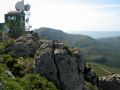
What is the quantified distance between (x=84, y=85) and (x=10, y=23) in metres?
29.1

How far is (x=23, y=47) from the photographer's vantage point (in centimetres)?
5116

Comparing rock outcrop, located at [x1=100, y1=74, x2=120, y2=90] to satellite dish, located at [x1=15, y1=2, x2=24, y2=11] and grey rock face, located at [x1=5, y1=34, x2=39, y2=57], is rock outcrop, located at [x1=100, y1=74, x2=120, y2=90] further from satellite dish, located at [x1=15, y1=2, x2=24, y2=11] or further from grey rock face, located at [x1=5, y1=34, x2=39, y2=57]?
satellite dish, located at [x1=15, y1=2, x2=24, y2=11]

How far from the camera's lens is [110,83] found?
196 feet

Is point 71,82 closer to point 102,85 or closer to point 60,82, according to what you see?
point 60,82

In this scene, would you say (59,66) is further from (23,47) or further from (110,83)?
(110,83)

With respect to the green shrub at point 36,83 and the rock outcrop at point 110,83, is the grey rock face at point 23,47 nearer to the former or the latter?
the green shrub at point 36,83

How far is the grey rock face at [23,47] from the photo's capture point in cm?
5054

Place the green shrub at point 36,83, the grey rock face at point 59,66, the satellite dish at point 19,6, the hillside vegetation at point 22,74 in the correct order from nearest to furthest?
1. the hillside vegetation at point 22,74
2. the green shrub at point 36,83
3. the grey rock face at point 59,66
4. the satellite dish at point 19,6

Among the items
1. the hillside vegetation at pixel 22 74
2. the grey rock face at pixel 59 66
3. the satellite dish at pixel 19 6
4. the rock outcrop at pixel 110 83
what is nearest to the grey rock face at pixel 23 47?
the hillside vegetation at pixel 22 74

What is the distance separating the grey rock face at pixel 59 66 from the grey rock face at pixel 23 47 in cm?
356

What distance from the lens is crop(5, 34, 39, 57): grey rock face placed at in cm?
5054

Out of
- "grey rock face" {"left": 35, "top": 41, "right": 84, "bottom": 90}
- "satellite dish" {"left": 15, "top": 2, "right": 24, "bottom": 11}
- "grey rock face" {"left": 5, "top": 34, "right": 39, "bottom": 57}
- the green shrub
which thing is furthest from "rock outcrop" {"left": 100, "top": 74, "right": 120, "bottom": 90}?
"satellite dish" {"left": 15, "top": 2, "right": 24, "bottom": 11}

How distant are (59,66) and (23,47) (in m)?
8.03

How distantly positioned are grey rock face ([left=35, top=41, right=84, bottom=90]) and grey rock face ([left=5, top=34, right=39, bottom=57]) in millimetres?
3560
